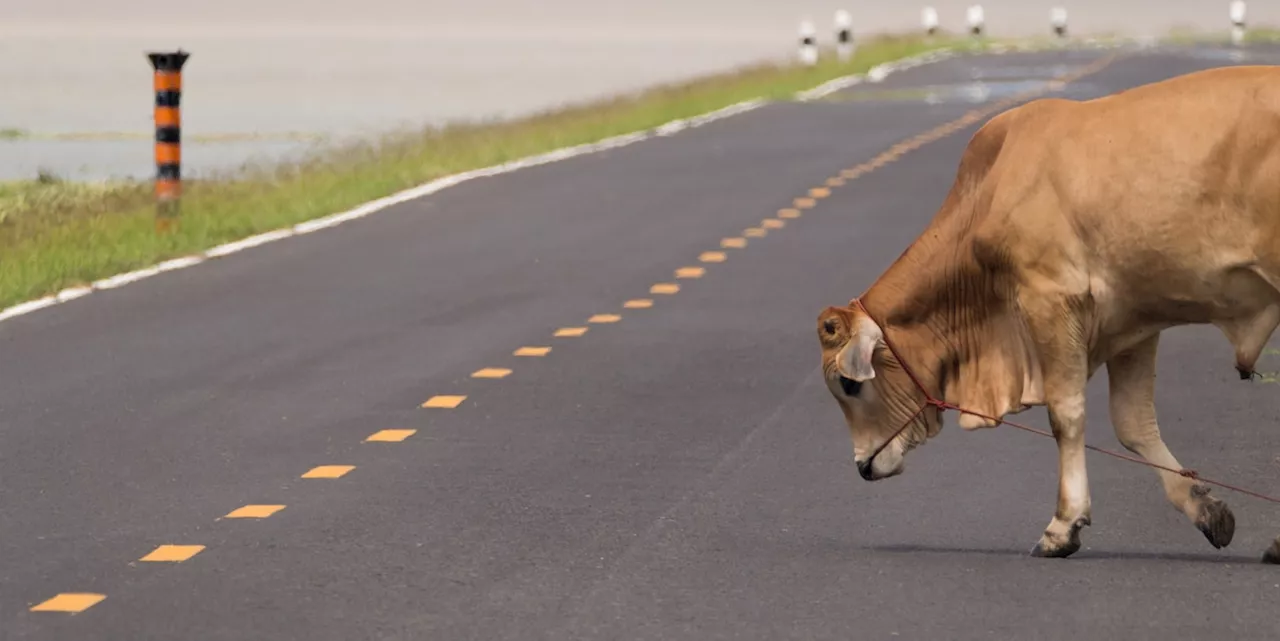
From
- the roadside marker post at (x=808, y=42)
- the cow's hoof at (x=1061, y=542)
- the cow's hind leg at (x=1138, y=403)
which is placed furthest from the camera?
the roadside marker post at (x=808, y=42)

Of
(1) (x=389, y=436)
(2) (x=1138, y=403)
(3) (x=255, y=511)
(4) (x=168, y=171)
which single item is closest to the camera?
(2) (x=1138, y=403)

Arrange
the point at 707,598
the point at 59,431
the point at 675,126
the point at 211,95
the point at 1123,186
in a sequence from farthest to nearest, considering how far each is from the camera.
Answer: the point at 211,95 → the point at 675,126 → the point at 59,431 → the point at 1123,186 → the point at 707,598

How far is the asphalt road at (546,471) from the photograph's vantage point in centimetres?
898

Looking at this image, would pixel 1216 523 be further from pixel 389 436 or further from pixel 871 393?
pixel 389 436

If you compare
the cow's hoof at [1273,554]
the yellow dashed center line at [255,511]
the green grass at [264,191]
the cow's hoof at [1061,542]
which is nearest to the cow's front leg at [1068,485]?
the cow's hoof at [1061,542]

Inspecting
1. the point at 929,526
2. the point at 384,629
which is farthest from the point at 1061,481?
the point at 384,629

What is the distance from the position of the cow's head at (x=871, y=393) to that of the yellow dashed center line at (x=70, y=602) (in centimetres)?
295

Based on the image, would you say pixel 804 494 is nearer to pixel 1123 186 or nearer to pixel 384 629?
pixel 1123 186

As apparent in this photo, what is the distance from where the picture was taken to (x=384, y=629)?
28.4 ft

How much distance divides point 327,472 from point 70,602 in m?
2.59

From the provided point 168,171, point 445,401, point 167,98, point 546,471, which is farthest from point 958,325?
point 168,171

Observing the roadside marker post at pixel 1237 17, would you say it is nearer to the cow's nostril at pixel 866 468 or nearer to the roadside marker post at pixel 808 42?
the roadside marker post at pixel 808 42

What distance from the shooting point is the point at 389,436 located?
12.6 metres

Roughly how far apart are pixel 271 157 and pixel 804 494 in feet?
86.8
